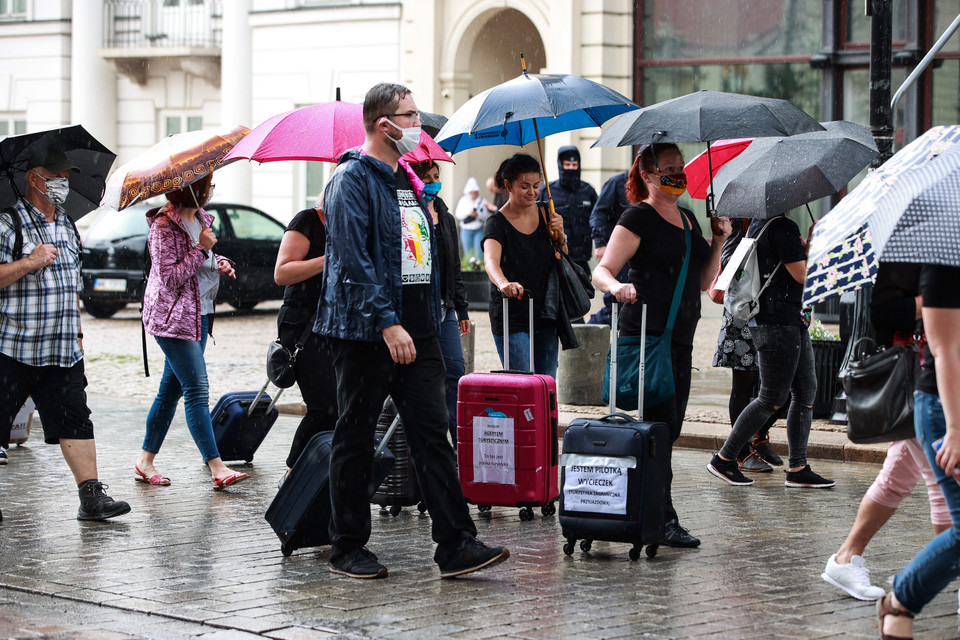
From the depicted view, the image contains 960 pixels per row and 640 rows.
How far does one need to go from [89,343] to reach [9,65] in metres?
14.4

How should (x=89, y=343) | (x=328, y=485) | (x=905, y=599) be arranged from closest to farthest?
1. (x=905, y=599)
2. (x=328, y=485)
3. (x=89, y=343)

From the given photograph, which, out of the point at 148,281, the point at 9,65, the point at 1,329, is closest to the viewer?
the point at 1,329

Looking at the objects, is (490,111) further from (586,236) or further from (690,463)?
(586,236)

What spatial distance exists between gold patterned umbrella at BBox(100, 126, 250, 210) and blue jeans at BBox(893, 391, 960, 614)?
4604 millimetres

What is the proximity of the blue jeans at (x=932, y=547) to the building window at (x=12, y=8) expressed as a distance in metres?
27.7

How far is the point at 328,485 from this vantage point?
6.26m

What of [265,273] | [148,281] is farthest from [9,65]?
[148,281]

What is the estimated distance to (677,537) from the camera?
6.48 m

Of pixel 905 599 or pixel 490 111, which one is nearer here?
pixel 905 599

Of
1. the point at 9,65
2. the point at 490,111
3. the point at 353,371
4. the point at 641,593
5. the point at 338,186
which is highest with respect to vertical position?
the point at 9,65

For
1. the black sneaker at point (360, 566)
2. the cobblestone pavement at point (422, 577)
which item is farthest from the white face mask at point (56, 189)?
the black sneaker at point (360, 566)

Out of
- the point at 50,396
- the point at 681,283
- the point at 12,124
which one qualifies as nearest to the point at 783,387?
the point at 681,283

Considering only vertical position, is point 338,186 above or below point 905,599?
above

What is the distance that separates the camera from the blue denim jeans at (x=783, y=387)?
799 centimetres
